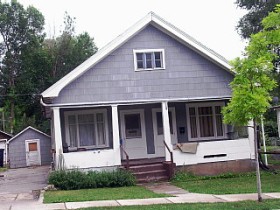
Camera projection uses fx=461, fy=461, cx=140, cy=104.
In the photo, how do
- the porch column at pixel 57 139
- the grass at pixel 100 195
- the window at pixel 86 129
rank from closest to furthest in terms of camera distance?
the grass at pixel 100 195
the porch column at pixel 57 139
the window at pixel 86 129

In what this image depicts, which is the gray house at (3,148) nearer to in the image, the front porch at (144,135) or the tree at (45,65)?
the tree at (45,65)

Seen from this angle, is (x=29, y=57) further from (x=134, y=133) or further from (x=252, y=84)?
(x=252, y=84)

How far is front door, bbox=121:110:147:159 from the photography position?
794 inches

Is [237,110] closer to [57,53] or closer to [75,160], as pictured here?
[75,160]

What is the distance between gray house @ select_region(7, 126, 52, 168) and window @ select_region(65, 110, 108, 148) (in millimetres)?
14992

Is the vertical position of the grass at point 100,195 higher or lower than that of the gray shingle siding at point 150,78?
lower

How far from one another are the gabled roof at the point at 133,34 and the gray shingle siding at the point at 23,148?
17.4 meters

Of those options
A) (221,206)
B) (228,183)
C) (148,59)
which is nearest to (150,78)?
(148,59)

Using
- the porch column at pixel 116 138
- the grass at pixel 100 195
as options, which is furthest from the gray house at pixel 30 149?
the grass at pixel 100 195

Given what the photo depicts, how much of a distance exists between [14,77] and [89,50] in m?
7.66

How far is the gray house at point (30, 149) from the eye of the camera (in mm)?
34156

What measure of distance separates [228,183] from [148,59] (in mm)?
5985

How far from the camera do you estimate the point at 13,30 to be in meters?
43.5

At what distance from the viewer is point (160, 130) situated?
20.5 meters
